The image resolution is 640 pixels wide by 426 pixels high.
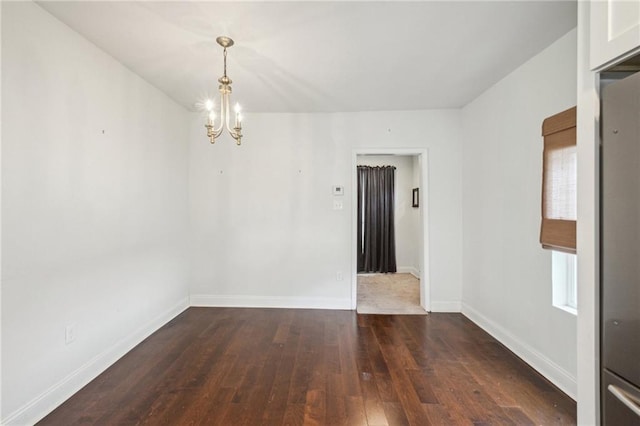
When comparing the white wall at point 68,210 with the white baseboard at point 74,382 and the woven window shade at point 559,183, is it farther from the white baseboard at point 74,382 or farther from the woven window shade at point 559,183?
the woven window shade at point 559,183

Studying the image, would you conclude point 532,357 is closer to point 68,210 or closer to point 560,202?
point 560,202

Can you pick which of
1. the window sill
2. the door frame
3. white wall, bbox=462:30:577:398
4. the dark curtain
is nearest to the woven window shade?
white wall, bbox=462:30:577:398

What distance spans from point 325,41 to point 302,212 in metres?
2.12

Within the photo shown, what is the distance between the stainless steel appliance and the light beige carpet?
2601 mm

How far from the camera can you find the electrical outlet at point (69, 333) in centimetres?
199

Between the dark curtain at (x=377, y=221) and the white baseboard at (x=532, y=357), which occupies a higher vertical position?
the dark curtain at (x=377, y=221)

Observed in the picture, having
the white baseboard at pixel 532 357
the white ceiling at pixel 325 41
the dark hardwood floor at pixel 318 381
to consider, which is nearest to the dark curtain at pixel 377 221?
the white baseboard at pixel 532 357

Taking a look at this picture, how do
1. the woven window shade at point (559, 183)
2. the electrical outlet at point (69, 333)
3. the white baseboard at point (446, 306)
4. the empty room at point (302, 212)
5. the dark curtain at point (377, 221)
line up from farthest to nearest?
the dark curtain at point (377, 221) < the white baseboard at point (446, 306) < the electrical outlet at point (69, 333) < the woven window shade at point (559, 183) < the empty room at point (302, 212)

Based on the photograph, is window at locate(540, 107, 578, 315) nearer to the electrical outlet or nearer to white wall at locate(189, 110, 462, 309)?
white wall at locate(189, 110, 462, 309)

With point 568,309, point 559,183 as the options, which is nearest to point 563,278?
point 568,309

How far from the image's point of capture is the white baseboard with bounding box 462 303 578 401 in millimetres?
2002

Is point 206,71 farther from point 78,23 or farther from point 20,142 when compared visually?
point 20,142

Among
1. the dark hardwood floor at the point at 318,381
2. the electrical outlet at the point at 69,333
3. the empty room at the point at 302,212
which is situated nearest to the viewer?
the empty room at the point at 302,212

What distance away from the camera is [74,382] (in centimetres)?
202
